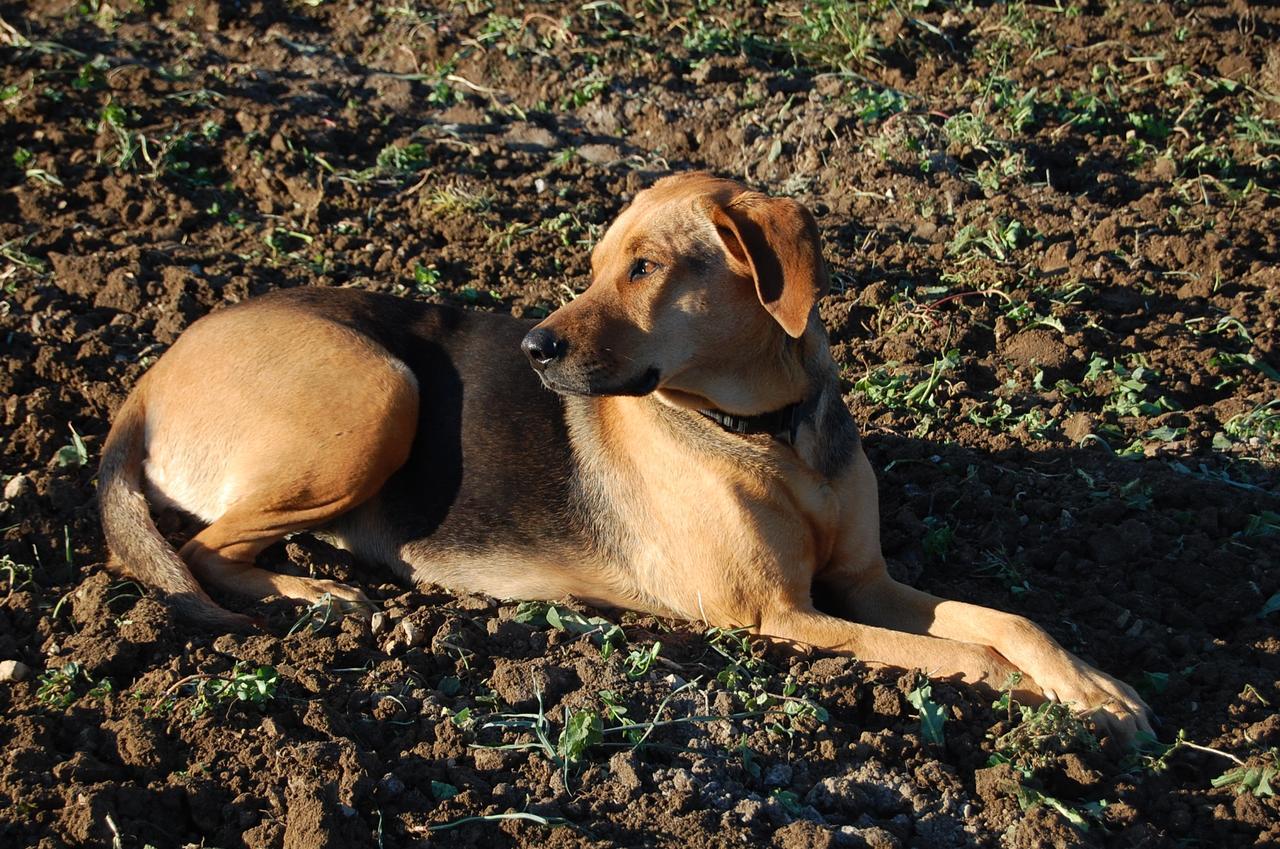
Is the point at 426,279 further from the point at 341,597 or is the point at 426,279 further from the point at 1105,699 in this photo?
the point at 1105,699

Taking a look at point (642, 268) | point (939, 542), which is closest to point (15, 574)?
point (642, 268)

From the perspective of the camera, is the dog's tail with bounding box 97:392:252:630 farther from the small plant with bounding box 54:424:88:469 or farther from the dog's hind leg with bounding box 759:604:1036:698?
the dog's hind leg with bounding box 759:604:1036:698

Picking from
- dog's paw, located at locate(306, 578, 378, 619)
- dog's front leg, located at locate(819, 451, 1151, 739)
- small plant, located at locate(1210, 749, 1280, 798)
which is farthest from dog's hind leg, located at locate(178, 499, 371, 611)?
small plant, located at locate(1210, 749, 1280, 798)

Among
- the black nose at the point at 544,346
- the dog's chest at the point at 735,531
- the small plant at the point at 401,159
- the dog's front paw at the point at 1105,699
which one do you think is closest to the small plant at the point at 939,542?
the dog's chest at the point at 735,531

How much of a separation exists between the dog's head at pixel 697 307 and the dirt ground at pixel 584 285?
0.96 metres

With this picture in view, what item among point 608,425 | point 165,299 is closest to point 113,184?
point 165,299

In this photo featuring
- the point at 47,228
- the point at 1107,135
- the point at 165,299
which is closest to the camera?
the point at 165,299

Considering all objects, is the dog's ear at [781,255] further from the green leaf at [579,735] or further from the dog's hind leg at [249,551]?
the dog's hind leg at [249,551]

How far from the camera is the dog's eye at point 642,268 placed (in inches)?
182

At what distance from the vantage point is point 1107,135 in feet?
27.1

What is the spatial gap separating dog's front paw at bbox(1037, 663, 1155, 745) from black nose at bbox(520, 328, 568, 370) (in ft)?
6.59

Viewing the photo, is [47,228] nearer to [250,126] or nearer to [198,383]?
[250,126]

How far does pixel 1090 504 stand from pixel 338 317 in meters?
3.36

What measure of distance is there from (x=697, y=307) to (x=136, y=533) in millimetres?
2440
